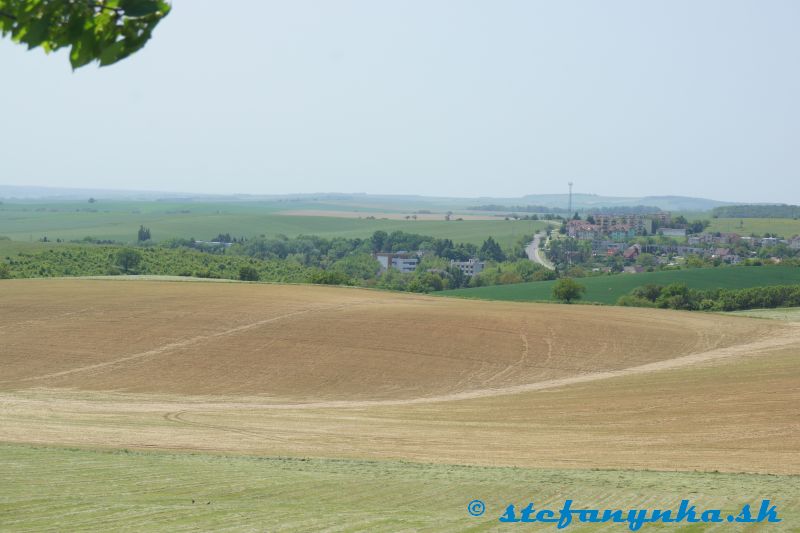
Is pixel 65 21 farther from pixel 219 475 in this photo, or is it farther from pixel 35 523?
pixel 219 475

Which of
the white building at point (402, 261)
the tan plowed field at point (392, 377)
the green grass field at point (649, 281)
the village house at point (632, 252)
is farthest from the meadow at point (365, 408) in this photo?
the village house at point (632, 252)

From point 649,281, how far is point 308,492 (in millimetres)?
74493

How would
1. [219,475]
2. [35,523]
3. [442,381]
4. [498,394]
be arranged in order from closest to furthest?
[35,523], [219,475], [498,394], [442,381]

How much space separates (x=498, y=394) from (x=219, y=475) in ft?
68.8

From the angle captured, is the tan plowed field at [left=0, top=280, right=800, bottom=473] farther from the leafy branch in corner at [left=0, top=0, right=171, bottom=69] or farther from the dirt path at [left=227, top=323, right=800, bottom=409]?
the leafy branch in corner at [left=0, top=0, right=171, bottom=69]

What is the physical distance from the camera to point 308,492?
1538 centimetres

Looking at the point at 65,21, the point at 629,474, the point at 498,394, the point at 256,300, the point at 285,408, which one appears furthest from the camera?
the point at 256,300

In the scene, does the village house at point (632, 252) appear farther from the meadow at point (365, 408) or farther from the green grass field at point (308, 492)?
the green grass field at point (308, 492)

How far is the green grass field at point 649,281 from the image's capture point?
83.9 metres

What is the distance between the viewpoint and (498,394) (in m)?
36.5

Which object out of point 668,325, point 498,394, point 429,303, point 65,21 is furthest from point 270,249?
point 65,21

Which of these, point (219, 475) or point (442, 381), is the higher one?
point (219, 475)

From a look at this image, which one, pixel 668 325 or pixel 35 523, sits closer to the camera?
pixel 35 523

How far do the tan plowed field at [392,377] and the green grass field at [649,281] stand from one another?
2197cm
